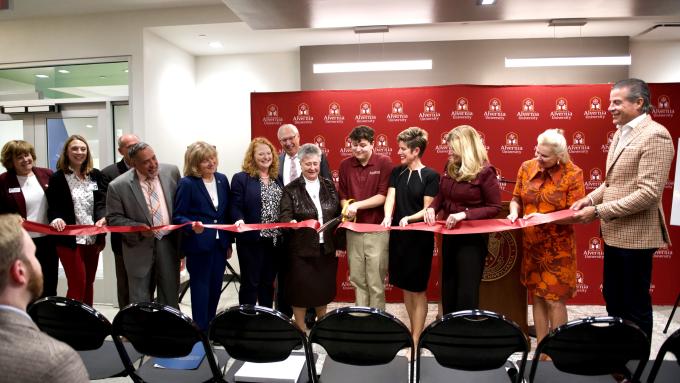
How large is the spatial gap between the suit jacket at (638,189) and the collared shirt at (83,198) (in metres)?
4.09

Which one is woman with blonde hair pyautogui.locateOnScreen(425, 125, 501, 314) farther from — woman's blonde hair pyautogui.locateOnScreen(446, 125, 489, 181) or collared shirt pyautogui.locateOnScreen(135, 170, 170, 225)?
collared shirt pyautogui.locateOnScreen(135, 170, 170, 225)

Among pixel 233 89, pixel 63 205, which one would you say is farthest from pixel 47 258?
pixel 233 89

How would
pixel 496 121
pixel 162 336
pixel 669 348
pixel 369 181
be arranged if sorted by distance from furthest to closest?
pixel 496 121, pixel 369 181, pixel 162 336, pixel 669 348

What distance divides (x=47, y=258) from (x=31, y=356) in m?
3.58

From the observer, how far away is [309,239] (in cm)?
357

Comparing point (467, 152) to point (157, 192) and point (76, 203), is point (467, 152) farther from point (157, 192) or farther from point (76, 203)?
point (76, 203)

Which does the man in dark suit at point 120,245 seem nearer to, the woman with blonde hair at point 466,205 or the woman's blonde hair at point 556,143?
the woman with blonde hair at point 466,205

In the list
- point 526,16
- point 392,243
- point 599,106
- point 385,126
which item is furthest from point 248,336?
point 599,106

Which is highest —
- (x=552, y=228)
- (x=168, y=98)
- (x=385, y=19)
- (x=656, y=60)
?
(x=385, y=19)

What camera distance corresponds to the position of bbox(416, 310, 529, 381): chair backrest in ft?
6.55

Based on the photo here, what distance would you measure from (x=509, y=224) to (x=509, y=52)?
3889mm

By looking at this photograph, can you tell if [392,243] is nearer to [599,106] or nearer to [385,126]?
[385,126]

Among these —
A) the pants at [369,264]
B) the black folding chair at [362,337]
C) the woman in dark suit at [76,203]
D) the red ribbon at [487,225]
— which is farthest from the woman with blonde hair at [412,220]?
the woman in dark suit at [76,203]

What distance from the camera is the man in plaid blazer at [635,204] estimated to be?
A: 281 cm
